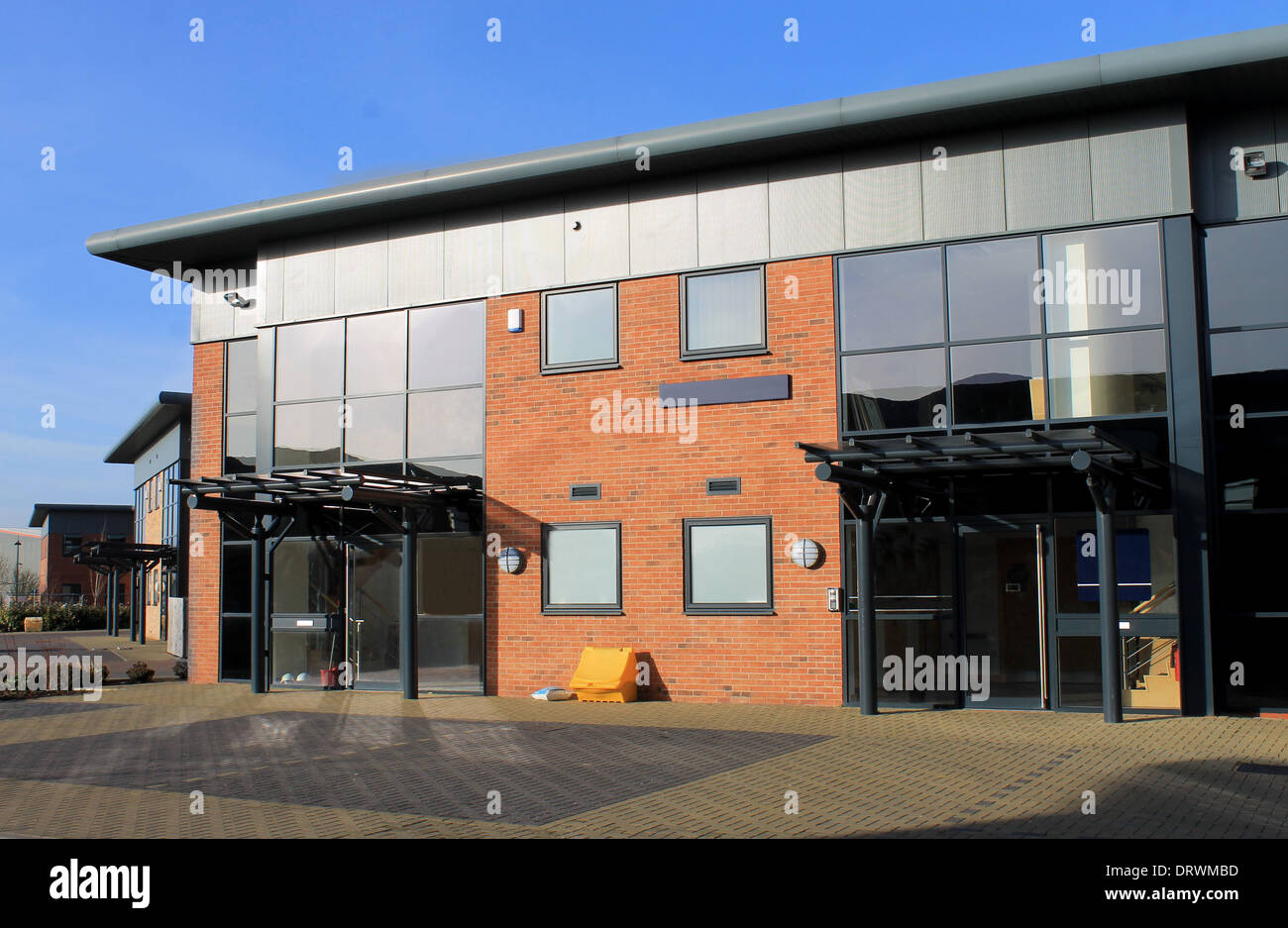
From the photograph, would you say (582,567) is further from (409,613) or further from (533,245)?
(533,245)

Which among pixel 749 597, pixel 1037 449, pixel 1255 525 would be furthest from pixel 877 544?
pixel 1255 525

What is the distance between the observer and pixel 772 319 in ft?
50.3

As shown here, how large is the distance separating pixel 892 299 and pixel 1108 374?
2.74 m

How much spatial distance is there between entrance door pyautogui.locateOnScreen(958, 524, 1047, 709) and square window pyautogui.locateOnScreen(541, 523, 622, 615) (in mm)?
4733

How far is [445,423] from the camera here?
17438mm

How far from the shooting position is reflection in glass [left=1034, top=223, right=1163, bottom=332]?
44.3 feet

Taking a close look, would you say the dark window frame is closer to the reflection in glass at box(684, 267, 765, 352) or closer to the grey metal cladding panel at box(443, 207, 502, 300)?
the grey metal cladding panel at box(443, 207, 502, 300)

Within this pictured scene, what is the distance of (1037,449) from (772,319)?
4298 mm

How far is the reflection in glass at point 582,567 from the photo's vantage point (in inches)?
637

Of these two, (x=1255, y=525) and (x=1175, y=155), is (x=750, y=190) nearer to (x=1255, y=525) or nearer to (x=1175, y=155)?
(x=1175, y=155)

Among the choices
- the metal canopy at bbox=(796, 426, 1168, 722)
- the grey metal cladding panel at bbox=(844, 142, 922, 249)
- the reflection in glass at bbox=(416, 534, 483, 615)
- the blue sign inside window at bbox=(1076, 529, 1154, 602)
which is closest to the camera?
the metal canopy at bbox=(796, 426, 1168, 722)

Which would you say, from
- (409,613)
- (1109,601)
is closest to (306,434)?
(409,613)

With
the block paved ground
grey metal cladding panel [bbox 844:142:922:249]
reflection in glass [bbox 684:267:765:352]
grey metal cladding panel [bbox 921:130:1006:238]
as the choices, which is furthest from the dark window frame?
the block paved ground

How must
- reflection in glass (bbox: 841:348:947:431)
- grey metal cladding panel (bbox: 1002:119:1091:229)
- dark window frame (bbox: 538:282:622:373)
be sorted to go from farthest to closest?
dark window frame (bbox: 538:282:622:373), reflection in glass (bbox: 841:348:947:431), grey metal cladding panel (bbox: 1002:119:1091:229)
